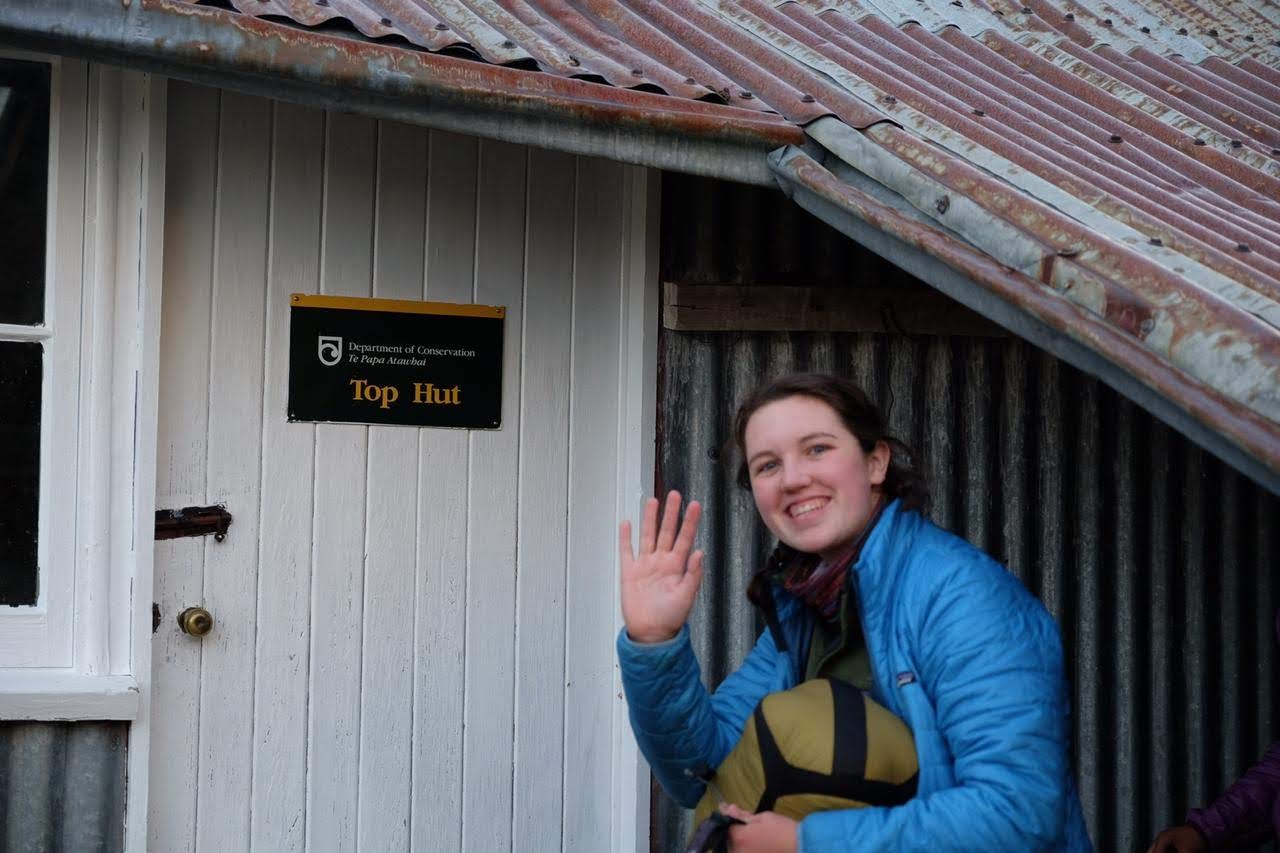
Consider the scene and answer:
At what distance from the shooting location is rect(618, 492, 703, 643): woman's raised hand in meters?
2.72

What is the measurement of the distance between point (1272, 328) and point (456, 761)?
256 cm

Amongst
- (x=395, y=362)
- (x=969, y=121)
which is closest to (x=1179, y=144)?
(x=969, y=121)

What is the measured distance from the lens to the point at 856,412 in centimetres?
289

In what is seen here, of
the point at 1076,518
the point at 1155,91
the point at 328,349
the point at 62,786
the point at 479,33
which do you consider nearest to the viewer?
the point at 479,33

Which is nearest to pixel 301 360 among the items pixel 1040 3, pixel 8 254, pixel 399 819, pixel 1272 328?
pixel 8 254

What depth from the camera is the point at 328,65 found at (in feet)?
10.2

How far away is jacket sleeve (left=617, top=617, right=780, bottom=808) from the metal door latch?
1480mm

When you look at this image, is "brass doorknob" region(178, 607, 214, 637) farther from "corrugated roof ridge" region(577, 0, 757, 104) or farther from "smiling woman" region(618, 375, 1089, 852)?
"corrugated roof ridge" region(577, 0, 757, 104)

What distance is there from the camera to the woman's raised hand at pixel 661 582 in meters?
2.72

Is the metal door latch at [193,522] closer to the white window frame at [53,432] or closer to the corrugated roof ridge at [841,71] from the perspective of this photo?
the white window frame at [53,432]

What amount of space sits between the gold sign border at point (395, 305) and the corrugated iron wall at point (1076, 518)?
1.81 ft

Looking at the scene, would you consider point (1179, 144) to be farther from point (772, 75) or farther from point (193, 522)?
point (193, 522)

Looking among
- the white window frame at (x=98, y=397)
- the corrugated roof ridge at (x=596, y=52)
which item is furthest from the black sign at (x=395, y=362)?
the corrugated roof ridge at (x=596, y=52)

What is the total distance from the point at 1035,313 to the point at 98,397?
230 cm
